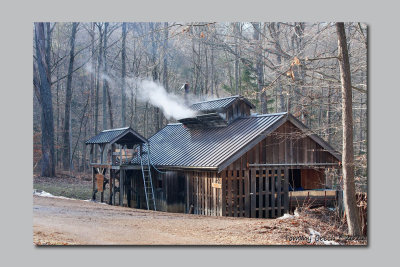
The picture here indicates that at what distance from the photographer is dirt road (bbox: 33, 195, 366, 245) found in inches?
363

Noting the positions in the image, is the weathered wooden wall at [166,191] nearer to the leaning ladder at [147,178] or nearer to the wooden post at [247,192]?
the leaning ladder at [147,178]

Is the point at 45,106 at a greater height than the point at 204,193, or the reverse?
the point at 45,106

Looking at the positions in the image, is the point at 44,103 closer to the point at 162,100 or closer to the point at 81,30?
the point at 81,30

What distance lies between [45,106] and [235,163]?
7320 millimetres

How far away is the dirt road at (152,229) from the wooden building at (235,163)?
2.44m

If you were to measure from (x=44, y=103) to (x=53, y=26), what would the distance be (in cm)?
293

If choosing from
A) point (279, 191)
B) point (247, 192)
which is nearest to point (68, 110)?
point (247, 192)

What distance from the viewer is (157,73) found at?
21844mm

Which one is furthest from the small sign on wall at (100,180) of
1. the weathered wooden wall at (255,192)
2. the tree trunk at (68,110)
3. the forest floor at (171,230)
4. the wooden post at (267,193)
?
the wooden post at (267,193)

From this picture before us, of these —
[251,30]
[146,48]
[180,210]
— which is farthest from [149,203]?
[251,30]

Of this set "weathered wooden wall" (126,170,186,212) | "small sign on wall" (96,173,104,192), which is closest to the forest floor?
"weathered wooden wall" (126,170,186,212)

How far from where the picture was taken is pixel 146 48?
1988 cm

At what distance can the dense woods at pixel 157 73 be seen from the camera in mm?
13352

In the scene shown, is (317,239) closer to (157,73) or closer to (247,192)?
(247,192)
